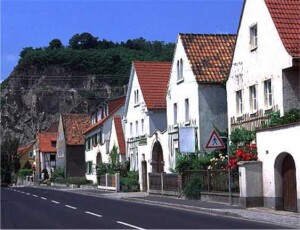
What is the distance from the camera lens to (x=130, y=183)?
45.4 m

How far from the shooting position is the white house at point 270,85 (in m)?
21.7

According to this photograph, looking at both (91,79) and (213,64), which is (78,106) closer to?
(91,79)

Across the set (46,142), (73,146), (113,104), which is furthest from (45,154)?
(113,104)

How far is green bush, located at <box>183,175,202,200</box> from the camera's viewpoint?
29.6 meters

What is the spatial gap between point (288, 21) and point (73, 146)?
187 ft

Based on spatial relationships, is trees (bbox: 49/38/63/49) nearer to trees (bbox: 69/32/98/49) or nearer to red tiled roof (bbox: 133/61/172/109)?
trees (bbox: 69/32/98/49)

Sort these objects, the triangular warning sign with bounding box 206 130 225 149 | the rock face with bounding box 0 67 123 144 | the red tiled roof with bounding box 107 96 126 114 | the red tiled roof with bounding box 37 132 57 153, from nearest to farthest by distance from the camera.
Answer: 1. the triangular warning sign with bounding box 206 130 225 149
2. the red tiled roof with bounding box 107 96 126 114
3. the red tiled roof with bounding box 37 132 57 153
4. the rock face with bounding box 0 67 123 144

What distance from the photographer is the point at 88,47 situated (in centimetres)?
17912

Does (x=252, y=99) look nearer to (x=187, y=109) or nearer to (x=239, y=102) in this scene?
(x=239, y=102)

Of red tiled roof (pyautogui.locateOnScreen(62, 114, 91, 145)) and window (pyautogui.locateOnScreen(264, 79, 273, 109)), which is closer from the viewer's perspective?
window (pyautogui.locateOnScreen(264, 79, 273, 109))

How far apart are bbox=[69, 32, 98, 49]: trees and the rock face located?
19.6 meters

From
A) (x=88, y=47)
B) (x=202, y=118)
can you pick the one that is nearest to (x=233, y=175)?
(x=202, y=118)

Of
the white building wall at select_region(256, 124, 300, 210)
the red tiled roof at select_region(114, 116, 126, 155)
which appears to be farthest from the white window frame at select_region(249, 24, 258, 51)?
the red tiled roof at select_region(114, 116, 126, 155)

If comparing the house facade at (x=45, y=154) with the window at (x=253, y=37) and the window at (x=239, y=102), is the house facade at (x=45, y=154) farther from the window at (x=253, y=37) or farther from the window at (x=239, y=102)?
the window at (x=253, y=37)
